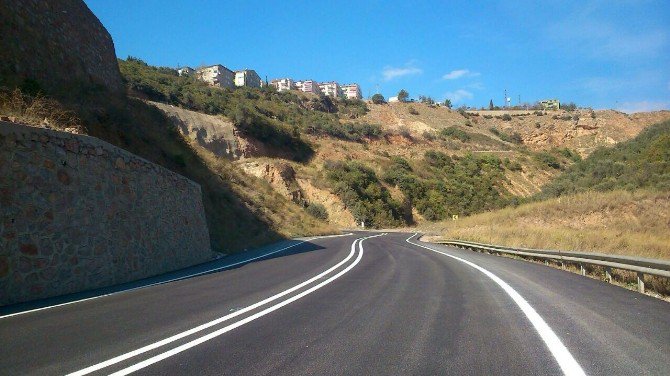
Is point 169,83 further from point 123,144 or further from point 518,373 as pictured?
point 518,373

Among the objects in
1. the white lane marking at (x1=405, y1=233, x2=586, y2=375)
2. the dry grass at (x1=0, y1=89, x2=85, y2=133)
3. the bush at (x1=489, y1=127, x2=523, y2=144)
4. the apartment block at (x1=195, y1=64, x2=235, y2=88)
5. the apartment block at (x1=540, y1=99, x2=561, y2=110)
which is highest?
the apartment block at (x1=195, y1=64, x2=235, y2=88)

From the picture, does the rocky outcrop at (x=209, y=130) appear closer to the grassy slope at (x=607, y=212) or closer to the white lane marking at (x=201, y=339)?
the grassy slope at (x=607, y=212)

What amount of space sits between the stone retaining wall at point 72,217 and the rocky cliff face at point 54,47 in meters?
5.27

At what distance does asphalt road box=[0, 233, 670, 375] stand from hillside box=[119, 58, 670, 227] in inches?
1746

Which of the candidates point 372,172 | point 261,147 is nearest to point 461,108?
point 372,172

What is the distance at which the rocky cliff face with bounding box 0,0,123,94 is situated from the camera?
18234 mm

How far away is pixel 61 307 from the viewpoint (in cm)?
844

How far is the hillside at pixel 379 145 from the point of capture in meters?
59.9

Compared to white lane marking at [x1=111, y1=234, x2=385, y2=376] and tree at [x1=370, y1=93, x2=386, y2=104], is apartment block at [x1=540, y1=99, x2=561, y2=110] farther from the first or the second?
white lane marking at [x1=111, y1=234, x2=385, y2=376]

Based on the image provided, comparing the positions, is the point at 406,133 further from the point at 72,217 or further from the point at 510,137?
the point at 72,217

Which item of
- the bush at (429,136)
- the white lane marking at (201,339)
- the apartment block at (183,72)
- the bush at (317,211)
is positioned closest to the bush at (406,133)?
the bush at (429,136)

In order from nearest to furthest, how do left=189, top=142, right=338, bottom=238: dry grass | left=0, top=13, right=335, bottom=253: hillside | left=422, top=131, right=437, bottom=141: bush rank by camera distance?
left=0, top=13, right=335, bottom=253: hillside → left=189, top=142, right=338, bottom=238: dry grass → left=422, top=131, right=437, bottom=141: bush

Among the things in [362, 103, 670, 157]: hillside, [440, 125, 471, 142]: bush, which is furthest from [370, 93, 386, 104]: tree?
[440, 125, 471, 142]: bush

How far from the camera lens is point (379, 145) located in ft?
308
